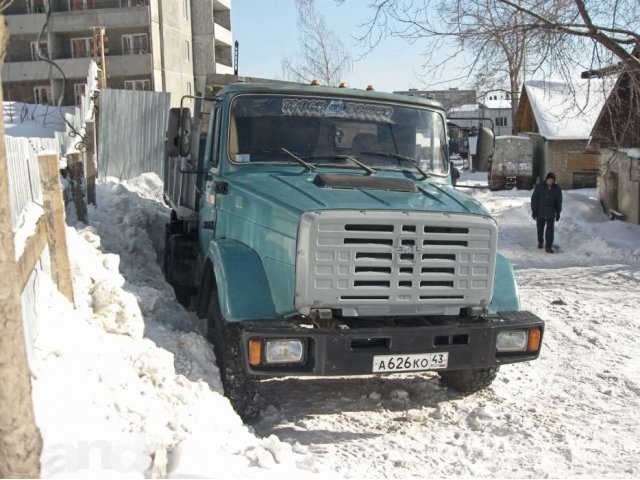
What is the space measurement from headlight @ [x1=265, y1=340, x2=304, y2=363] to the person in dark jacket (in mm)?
10987

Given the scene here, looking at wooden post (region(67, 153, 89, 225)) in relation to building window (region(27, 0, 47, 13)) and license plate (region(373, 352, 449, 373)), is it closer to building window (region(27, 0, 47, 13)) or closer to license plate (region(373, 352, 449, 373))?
license plate (region(373, 352, 449, 373))

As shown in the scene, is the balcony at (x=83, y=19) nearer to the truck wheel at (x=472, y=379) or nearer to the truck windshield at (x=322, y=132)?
the truck windshield at (x=322, y=132)

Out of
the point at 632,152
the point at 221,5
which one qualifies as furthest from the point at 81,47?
the point at 632,152

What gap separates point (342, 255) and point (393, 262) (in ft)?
1.16

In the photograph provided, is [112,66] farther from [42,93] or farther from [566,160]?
[566,160]

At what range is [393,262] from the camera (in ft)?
14.1

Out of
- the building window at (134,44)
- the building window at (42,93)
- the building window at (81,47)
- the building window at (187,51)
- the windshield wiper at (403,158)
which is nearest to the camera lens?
the windshield wiper at (403,158)

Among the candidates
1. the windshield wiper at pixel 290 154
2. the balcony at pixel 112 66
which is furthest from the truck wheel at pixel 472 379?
the balcony at pixel 112 66

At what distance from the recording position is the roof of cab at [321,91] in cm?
555

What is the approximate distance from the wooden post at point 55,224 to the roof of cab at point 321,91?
5.09ft

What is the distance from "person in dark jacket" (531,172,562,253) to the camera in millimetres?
13930

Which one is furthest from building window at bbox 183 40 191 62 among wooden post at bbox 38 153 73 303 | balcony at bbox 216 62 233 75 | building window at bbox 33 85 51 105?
wooden post at bbox 38 153 73 303

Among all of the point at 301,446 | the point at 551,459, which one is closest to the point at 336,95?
the point at 301,446

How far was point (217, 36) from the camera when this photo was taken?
41.7m
